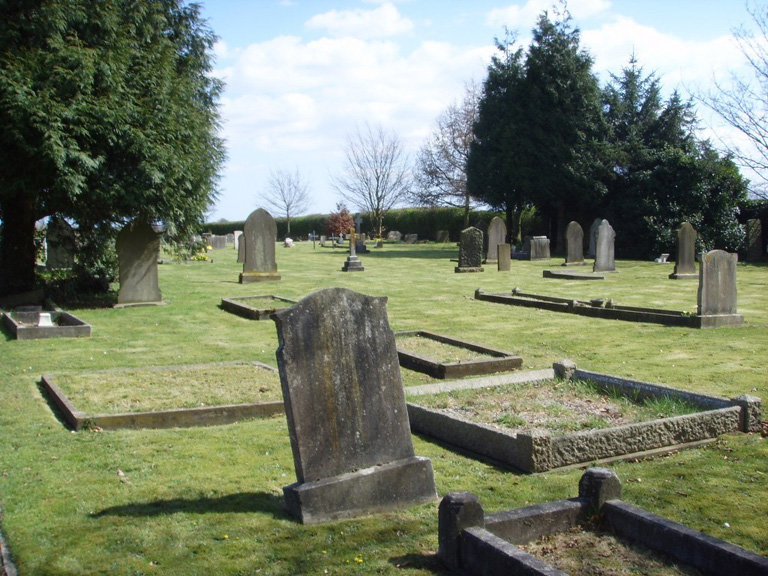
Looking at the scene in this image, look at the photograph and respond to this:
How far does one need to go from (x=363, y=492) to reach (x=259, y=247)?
721 inches

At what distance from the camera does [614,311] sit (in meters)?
15.3

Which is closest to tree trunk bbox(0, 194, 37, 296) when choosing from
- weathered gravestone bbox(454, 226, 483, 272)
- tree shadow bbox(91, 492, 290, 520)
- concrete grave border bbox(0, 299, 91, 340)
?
concrete grave border bbox(0, 299, 91, 340)

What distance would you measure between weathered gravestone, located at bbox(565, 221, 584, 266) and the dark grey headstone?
15.5 meters

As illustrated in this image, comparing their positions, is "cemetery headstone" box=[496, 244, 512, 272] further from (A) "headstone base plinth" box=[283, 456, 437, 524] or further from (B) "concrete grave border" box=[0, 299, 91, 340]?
(A) "headstone base plinth" box=[283, 456, 437, 524]

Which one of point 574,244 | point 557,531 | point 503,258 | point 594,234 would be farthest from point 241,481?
point 594,234

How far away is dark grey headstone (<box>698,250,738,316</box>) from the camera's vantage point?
44.8 feet

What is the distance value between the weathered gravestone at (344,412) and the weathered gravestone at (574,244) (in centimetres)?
2509

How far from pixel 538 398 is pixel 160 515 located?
4.32m

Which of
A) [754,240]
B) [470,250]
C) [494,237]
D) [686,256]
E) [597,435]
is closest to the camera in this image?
[597,435]

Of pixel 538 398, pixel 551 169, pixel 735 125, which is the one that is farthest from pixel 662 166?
pixel 538 398

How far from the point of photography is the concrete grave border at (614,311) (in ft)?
45.4

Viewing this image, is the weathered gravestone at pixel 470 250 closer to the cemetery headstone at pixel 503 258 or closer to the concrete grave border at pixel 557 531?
the cemetery headstone at pixel 503 258

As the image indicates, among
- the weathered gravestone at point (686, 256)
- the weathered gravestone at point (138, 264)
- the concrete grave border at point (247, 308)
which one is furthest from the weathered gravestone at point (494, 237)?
the weathered gravestone at point (138, 264)

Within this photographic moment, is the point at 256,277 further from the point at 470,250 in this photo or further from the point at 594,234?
the point at 594,234
